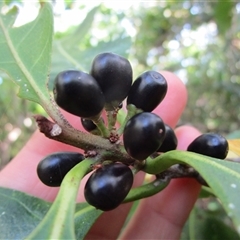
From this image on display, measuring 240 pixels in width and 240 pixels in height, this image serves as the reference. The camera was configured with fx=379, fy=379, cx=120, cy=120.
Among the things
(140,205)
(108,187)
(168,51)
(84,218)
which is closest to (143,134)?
(108,187)

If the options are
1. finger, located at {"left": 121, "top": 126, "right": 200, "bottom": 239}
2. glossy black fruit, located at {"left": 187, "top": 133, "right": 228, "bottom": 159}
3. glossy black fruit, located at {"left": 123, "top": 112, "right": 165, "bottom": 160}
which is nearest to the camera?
glossy black fruit, located at {"left": 123, "top": 112, "right": 165, "bottom": 160}

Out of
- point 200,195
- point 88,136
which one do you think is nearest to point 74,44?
point 200,195

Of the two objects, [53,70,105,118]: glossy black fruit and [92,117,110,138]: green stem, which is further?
[92,117,110,138]: green stem

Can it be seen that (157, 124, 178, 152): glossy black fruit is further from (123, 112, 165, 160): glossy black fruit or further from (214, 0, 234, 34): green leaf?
(214, 0, 234, 34): green leaf

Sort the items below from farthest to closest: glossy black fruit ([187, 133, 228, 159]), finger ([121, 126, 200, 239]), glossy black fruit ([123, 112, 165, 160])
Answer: finger ([121, 126, 200, 239]) → glossy black fruit ([187, 133, 228, 159]) → glossy black fruit ([123, 112, 165, 160])

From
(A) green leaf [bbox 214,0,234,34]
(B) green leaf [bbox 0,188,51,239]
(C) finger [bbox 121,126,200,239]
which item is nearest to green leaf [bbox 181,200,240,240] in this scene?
(C) finger [bbox 121,126,200,239]

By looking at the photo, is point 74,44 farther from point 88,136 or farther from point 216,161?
point 216,161
